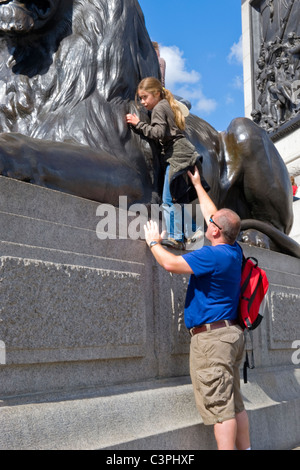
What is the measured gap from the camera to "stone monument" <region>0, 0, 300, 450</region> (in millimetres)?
2330

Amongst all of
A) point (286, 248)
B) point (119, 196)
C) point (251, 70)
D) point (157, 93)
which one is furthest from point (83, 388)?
point (251, 70)

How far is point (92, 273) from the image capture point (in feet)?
8.71

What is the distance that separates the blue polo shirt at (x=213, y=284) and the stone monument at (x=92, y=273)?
0.29m

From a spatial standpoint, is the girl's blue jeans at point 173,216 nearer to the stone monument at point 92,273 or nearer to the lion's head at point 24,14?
the stone monument at point 92,273

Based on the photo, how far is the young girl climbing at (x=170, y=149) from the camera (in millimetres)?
3531

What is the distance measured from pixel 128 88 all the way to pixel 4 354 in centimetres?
222

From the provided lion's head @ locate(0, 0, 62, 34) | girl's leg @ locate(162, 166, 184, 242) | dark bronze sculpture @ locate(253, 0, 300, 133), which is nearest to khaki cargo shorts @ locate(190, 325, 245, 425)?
girl's leg @ locate(162, 166, 184, 242)

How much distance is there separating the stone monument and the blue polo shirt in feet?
0.95

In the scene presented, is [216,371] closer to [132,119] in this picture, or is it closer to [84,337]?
[84,337]

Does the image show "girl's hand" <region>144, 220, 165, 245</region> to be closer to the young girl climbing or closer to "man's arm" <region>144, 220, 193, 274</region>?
"man's arm" <region>144, 220, 193, 274</region>

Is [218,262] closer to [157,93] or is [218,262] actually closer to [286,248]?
[157,93]

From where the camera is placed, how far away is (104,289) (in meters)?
2.72

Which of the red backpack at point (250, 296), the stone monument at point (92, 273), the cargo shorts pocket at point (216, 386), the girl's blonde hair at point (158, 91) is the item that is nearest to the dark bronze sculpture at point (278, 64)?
the stone monument at point (92, 273)

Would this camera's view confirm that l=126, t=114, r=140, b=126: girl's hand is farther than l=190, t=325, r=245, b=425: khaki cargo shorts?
Yes
